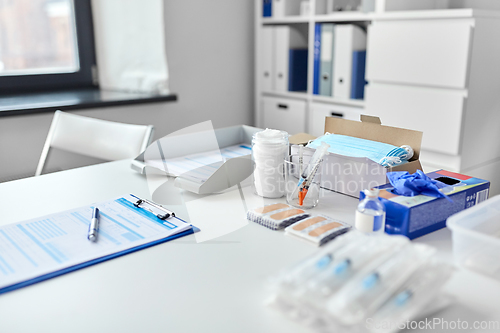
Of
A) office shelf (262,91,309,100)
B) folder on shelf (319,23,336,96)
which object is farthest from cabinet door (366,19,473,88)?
office shelf (262,91,309,100)

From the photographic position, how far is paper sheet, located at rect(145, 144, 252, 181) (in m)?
1.11

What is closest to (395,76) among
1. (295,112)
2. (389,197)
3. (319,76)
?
Result: (319,76)

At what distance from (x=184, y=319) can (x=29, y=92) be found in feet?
7.69

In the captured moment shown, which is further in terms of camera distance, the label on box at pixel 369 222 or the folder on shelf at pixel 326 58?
the folder on shelf at pixel 326 58

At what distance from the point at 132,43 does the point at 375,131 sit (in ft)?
6.27

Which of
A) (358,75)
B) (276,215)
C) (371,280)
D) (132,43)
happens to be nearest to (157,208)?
(276,215)

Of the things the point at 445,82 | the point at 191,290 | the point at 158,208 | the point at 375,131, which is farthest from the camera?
the point at 445,82

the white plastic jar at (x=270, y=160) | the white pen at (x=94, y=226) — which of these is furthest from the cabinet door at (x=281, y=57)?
the white pen at (x=94, y=226)

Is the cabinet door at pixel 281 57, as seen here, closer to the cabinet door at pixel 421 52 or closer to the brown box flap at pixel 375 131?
the cabinet door at pixel 421 52

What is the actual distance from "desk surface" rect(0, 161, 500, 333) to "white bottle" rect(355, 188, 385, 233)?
3.7 inches

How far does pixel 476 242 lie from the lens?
683mm

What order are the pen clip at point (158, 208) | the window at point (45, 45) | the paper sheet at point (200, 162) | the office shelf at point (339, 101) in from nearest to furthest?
1. the pen clip at point (158, 208)
2. the paper sheet at point (200, 162)
3. the office shelf at point (339, 101)
4. the window at point (45, 45)

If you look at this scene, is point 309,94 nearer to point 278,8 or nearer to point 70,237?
point 278,8

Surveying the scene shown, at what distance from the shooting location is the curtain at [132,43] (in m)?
2.49
